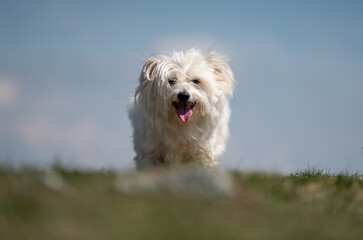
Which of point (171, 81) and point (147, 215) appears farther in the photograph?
point (171, 81)

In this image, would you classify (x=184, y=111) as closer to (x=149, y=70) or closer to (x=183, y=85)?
(x=183, y=85)

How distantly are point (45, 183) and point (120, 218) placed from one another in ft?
3.10

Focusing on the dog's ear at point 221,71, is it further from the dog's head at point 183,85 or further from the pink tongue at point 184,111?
the pink tongue at point 184,111

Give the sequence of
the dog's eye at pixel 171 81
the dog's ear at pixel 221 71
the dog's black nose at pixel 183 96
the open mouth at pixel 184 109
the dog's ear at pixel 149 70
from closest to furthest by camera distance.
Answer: the dog's black nose at pixel 183 96 → the open mouth at pixel 184 109 → the dog's eye at pixel 171 81 → the dog's ear at pixel 149 70 → the dog's ear at pixel 221 71

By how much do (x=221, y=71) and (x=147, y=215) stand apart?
5.06m

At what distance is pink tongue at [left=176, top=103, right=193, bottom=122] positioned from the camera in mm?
7496

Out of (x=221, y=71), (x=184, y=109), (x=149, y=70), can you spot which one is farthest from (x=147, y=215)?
(x=221, y=71)

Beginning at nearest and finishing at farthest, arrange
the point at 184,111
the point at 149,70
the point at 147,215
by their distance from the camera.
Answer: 1. the point at 147,215
2. the point at 184,111
3. the point at 149,70

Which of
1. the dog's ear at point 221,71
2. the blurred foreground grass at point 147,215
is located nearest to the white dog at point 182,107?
the dog's ear at point 221,71

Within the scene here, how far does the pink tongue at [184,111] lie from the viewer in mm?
7496

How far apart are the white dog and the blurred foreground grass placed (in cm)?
288

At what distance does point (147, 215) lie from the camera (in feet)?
11.7

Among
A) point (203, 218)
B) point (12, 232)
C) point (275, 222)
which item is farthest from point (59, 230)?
point (275, 222)

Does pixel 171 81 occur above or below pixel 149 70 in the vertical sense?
below
